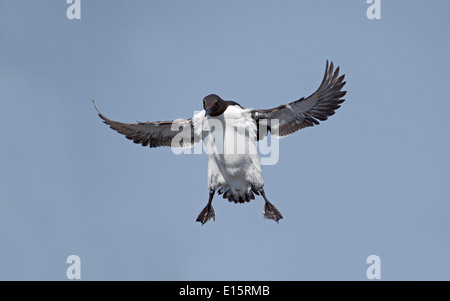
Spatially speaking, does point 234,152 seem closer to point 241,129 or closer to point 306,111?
point 241,129

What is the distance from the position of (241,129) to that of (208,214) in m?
2.26

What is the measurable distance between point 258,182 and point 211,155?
1.29 metres

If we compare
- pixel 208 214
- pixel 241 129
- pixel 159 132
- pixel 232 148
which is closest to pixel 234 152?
pixel 232 148

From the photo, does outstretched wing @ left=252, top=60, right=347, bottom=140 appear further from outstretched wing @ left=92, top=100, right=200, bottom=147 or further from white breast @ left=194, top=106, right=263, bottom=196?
outstretched wing @ left=92, top=100, right=200, bottom=147

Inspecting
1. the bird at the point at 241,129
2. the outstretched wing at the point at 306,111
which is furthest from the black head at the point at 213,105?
the outstretched wing at the point at 306,111

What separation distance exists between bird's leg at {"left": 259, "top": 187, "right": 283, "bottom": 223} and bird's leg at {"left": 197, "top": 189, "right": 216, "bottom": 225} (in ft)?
3.97

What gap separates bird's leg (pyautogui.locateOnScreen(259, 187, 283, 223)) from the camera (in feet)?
53.6

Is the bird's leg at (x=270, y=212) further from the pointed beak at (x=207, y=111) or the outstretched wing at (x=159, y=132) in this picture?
the pointed beak at (x=207, y=111)

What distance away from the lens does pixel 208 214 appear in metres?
16.4

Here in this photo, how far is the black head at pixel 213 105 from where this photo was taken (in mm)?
15281

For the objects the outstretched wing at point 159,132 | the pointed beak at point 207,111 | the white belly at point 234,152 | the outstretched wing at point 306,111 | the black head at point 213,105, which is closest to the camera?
the pointed beak at point 207,111

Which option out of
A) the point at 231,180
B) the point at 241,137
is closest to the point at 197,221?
the point at 231,180

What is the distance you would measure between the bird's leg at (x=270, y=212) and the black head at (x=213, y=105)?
7.18ft

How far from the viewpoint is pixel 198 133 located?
16172 mm
